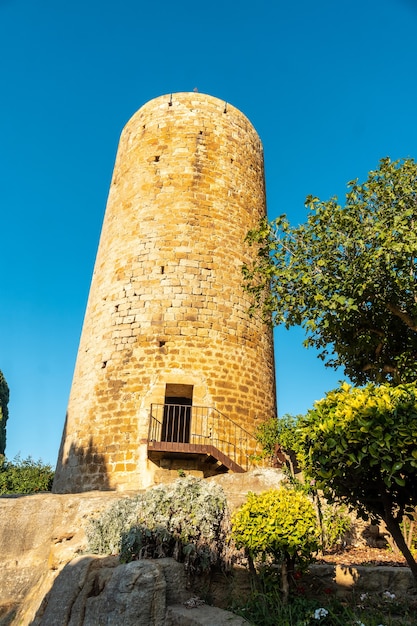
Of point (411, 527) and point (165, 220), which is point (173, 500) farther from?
point (165, 220)

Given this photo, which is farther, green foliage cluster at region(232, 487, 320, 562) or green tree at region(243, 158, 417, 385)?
green tree at region(243, 158, 417, 385)

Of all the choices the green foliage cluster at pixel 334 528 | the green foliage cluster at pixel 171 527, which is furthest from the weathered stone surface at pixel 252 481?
the green foliage cluster at pixel 171 527

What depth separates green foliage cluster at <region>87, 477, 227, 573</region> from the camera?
5.56 meters

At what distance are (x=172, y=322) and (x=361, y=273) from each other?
487 centimetres

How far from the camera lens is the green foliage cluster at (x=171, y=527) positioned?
556cm

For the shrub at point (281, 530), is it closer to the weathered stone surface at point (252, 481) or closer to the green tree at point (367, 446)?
the green tree at point (367, 446)

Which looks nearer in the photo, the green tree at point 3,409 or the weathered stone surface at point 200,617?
the weathered stone surface at point 200,617

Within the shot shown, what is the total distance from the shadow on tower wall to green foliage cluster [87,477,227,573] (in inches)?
169

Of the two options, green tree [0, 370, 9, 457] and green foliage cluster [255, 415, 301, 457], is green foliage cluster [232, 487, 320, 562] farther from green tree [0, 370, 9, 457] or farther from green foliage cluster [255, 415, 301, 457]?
green tree [0, 370, 9, 457]

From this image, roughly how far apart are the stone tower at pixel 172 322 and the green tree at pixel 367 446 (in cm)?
504

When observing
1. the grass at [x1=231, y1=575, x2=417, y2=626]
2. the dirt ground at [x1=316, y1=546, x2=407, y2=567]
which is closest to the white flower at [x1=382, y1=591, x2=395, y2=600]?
the grass at [x1=231, y1=575, x2=417, y2=626]

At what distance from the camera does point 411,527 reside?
750 cm

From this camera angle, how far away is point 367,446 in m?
4.64

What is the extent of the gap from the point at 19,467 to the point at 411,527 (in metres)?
15.8
